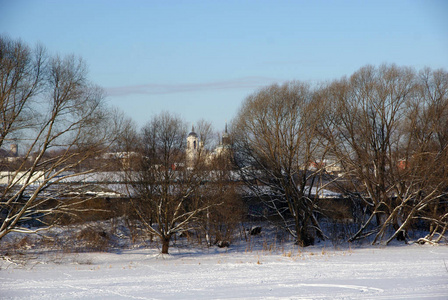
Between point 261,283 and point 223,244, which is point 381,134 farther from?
point 261,283

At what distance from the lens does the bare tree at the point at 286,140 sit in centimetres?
2603

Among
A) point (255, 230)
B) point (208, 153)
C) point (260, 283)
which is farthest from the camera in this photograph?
point (255, 230)

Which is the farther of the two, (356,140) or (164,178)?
(356,140)

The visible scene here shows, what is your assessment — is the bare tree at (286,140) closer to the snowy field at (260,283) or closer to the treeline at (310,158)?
the treeline at (310,158)

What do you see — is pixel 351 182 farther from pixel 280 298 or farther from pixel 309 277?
pixel 280 298

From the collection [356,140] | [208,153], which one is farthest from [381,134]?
[208,153]

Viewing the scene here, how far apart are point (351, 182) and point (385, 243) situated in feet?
13.2

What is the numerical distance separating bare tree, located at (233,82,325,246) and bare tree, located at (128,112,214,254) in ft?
12.8

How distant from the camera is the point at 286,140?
1033 inches

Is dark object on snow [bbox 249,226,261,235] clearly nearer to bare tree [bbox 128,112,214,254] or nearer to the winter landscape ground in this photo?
bare tree [bbox 128,112,214,254]

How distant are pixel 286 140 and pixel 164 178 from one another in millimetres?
7396

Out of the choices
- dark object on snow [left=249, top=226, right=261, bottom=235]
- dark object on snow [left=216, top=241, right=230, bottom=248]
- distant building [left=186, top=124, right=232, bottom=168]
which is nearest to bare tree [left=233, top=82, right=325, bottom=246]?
distant building [left=186, top=124, right=232, bottom=168]

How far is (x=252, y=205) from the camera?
108 feet

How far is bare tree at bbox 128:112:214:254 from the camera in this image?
80.9 feet
